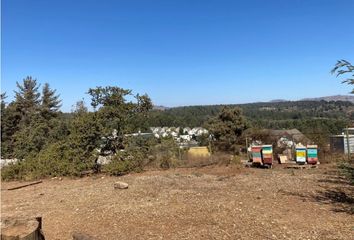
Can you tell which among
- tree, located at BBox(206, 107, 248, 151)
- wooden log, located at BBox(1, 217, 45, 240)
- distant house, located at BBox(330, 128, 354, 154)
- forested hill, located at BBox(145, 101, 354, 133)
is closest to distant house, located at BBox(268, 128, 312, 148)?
distant house, located at BBox(330, 128, 354, 154)

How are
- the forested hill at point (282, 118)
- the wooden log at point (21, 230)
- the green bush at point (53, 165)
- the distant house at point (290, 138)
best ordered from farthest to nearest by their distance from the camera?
the distant house at point (290, 138) → the green bush at point (53, 165) → the forested hill at point (282, 118) → the wooden log at point (21, 230)

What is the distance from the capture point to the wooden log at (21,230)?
468 centimetres

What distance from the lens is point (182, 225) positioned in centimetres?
665

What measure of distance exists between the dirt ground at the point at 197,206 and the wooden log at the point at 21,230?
1.40m

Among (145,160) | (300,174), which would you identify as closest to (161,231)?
(300,174)

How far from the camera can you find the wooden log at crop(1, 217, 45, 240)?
4.68 m

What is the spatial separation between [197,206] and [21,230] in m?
4.07

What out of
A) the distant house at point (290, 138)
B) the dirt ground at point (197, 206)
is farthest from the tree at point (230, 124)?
the dirt ground at point (197, 206)

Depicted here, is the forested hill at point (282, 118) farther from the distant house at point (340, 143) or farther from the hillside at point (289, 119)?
the distant house at point (340, 143)

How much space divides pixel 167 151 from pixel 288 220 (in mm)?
9129

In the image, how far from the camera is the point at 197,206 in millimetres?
7973

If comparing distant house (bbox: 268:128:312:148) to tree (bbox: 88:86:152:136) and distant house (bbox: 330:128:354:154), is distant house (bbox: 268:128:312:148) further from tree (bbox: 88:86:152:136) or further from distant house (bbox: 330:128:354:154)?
tree (bbox: 88:86:152:136)

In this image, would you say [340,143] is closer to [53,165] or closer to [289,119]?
[53,165]

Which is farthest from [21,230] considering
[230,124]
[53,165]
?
[230,124]
